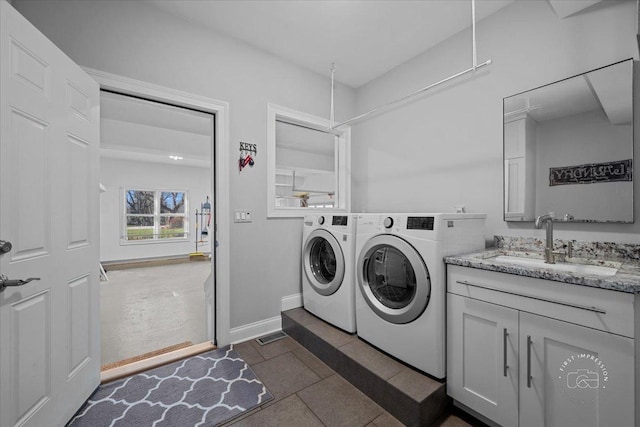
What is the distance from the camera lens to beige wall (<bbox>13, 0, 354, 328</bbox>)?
1763 millimetres

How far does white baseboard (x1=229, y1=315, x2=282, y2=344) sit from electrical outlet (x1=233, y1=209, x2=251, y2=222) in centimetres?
97

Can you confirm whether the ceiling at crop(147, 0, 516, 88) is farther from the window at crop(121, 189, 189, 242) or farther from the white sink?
the window at crop(121, 189, 189, 242)

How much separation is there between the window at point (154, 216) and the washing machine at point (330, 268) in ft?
19.5

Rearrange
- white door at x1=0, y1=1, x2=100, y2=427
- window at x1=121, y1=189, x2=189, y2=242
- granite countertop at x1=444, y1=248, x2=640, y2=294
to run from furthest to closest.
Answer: window at x1=121, y1=189, x2=189, y2=242 < white door at x1=0, y1=1, x2=100, y2=427 < granite countertop at x1=444, y1=248, x2=640, y2=294

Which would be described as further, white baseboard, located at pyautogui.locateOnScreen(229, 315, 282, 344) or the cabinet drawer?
white baseboard, located at pyautogui.locateOnScreen(229, 315, 282, 344)

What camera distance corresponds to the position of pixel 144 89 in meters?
1.95

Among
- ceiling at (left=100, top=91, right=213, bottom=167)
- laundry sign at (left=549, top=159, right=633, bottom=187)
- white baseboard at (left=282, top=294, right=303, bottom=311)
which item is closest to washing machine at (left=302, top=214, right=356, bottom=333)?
white baseboard at (left=282, top=294, right=303, bottom=311)

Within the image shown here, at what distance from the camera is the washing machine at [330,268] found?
216cm

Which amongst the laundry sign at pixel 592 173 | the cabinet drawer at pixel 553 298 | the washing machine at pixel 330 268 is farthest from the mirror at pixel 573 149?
the washing machine at pixel 330 268

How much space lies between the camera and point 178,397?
1.70 metres

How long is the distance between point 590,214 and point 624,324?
35.2 inches

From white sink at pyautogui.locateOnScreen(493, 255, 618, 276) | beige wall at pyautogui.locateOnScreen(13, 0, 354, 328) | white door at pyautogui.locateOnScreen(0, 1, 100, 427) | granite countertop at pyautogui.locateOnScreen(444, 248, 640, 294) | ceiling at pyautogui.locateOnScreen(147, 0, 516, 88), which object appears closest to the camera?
granite countertop at pyautogui.locateOnScreen(444, 248, 640, 294)

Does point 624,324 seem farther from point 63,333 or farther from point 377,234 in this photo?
point 63,333

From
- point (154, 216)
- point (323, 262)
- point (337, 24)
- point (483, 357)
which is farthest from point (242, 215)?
point (154, 216)
